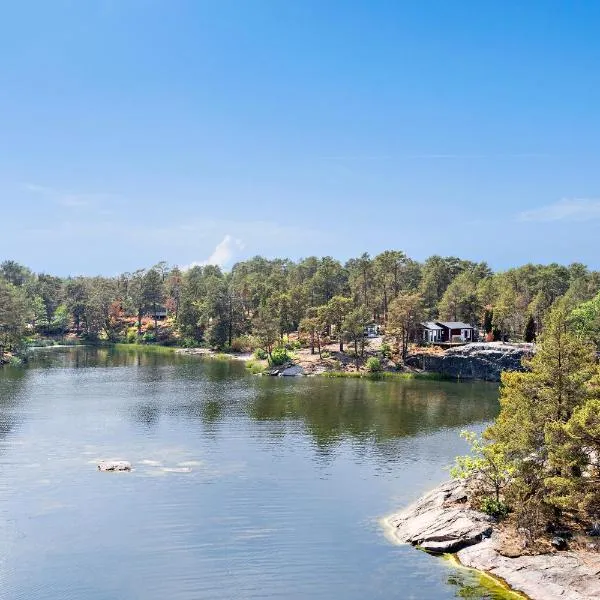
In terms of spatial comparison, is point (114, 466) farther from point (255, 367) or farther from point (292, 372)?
point (255, 367)

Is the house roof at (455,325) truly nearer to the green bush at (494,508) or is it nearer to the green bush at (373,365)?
the green bush at (373,365)

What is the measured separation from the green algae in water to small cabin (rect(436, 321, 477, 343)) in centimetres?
10284

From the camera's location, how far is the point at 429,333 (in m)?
140

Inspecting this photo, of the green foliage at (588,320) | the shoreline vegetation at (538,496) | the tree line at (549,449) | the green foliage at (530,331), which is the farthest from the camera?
the green foliage at (530,331)

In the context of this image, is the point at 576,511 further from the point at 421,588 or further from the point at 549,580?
the point at 421,588

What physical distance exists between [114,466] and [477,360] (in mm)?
83349

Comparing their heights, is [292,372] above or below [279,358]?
below

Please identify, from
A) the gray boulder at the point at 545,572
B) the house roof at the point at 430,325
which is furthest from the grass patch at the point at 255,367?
the gray boulder at the point at 545,572

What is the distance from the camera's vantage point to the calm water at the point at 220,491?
36938 millimetres

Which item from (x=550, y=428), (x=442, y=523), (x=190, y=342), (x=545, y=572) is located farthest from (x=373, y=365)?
(x=545, y=572)

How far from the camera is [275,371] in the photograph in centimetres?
12838

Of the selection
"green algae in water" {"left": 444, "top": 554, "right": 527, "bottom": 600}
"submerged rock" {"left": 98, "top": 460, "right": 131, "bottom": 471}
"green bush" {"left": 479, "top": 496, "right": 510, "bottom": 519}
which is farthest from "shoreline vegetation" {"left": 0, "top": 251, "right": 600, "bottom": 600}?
"submerged rock" {"left": 98, "top": 460, "right": 131, "bottom": 471}

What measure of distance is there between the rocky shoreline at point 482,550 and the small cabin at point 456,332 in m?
91.1

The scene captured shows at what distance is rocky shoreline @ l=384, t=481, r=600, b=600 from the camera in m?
34.8
